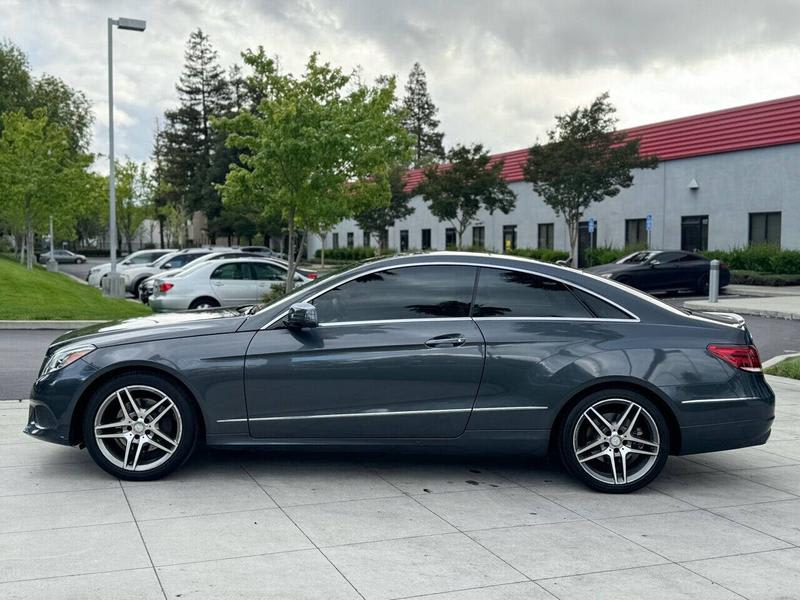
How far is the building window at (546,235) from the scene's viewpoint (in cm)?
4166

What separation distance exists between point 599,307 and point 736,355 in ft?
3.08

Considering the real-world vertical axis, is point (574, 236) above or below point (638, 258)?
above

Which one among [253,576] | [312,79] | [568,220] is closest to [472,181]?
[568,220]

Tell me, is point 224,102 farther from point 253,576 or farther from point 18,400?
point 253,576

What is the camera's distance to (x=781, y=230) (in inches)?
1225

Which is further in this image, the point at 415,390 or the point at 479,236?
the point at 479,236

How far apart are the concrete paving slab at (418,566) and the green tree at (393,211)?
44.5m

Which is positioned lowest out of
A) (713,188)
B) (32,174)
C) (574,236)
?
(574,236)

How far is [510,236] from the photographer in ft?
147

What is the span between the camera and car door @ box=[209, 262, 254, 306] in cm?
1659

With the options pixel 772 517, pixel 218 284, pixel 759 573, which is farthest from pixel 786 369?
pixel 218 284

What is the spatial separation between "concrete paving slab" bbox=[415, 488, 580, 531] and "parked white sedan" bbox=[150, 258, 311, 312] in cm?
1149

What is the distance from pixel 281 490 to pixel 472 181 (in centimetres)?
3633

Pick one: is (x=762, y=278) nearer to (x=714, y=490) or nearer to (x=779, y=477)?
(x=779, y=477)
